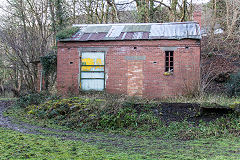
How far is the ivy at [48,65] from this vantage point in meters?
16.1

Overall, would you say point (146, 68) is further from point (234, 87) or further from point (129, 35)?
point (234, 87)

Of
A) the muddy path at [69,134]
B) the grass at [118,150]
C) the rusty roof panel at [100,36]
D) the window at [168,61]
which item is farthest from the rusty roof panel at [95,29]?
the grass at [118,150]

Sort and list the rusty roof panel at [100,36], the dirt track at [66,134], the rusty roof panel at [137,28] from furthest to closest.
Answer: the rusty roof panel at [137,28] < the rusty roof panel at [100,36] < the dirt track at [66,134]

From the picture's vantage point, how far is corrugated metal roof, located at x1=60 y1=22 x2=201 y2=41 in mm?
13656

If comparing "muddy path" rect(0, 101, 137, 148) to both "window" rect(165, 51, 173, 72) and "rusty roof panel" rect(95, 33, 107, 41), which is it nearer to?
"rusty roof panel" rect(95, 33, 107, 41)

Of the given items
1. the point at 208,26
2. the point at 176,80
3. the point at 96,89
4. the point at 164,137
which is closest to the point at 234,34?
the point at 208,26

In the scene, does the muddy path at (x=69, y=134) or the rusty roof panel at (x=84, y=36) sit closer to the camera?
the muddy path at (x=69, y=134)

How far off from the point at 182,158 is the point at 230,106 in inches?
197

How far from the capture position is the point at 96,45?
14.3 meters

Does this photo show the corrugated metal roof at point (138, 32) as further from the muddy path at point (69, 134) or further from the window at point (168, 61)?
the muddy path at point (69, 134)

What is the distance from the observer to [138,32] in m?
14.6

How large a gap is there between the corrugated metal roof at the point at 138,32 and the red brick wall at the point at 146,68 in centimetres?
Answer: 33

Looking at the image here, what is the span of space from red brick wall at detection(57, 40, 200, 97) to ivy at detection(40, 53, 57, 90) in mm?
2380

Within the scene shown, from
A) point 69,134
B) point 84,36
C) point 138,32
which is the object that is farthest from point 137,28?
point 69,134
